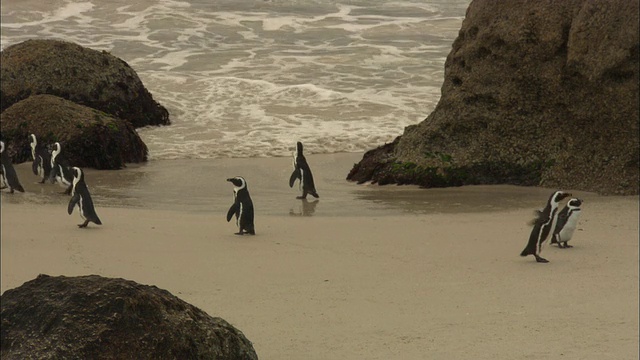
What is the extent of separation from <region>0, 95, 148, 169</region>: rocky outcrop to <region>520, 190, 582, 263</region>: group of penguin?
6.25 meters

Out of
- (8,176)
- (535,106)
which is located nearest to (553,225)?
(535,106)

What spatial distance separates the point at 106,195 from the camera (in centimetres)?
1027

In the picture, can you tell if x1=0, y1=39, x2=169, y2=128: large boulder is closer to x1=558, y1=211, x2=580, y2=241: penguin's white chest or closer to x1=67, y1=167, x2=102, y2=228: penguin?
x1=67, y1=167, x2=102, y2=228: penguin

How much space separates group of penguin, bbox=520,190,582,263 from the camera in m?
6.90

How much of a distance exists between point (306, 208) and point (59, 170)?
2.75 m

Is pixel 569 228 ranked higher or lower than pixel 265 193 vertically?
higher

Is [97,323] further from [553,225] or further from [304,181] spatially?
[304,181]

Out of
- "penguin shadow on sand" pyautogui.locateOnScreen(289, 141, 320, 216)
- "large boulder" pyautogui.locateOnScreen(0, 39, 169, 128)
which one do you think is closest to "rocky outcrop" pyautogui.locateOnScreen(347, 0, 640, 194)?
"penguin shadow on sand" pyautogui.locateOnScreen(289, 141, 320, 216)

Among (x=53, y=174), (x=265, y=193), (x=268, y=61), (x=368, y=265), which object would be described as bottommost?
(x=265, y=193)

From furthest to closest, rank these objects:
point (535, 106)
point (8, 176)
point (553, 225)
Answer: point (535, 106), point (8, 176), point (553, 225)

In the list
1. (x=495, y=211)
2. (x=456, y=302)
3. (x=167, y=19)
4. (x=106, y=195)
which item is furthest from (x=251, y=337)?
(x=167, y=19)

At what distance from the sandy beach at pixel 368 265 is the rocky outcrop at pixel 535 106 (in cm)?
33

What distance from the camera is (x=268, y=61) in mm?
21656

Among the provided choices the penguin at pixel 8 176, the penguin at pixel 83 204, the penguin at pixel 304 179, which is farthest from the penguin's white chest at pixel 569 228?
the penguin at pixel 8 176
